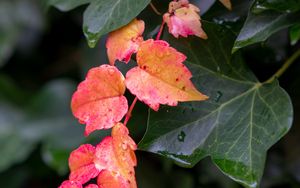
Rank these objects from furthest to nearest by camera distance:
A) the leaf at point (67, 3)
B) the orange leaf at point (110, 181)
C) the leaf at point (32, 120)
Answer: the leaf at point (32, 120) → the leaf at point (67, 3) → the orange leaf at point (110, 181)

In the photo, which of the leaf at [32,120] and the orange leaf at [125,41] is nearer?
the orange leaf at [125,41]

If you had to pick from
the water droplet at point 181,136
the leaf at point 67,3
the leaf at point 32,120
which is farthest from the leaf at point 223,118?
the leaf at point 32,120

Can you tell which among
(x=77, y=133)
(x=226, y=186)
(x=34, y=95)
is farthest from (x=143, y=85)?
(x=34, y=95)

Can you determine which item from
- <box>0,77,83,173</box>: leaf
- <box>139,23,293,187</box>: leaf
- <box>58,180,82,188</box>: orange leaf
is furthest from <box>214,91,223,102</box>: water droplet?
<box>0,77,83,173</box>: leaf

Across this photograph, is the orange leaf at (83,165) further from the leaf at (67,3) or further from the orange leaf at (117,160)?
the leaf at (67,3)

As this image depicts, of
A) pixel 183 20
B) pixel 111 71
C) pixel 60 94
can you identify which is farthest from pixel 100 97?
pixel 60 94

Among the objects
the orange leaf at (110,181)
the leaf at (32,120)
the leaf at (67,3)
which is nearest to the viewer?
the orange leaf at (110,181)

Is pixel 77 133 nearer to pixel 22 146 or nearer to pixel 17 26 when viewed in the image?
pixel 22 146
